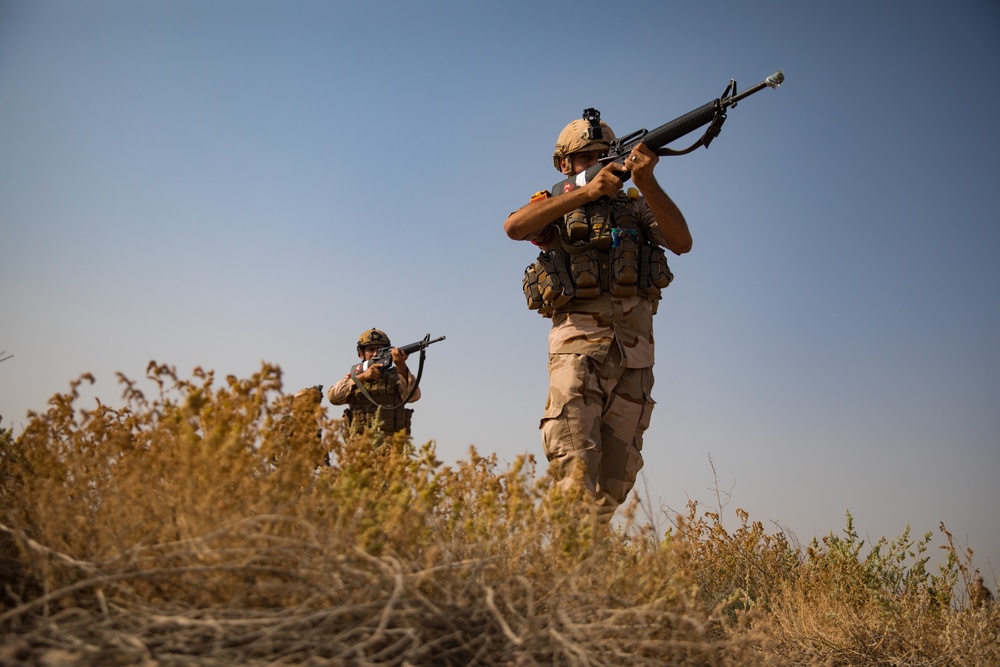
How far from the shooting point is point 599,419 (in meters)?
3.73

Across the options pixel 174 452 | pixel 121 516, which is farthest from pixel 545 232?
pixel 121 516

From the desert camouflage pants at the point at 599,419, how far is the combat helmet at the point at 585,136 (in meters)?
1.28

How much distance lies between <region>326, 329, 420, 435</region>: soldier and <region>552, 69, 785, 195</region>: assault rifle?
395 centimetres

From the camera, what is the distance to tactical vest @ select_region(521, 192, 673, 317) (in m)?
3.83

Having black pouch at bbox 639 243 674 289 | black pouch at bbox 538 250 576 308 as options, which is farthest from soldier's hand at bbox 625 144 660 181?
black pouch at bbox 538 250 576 308

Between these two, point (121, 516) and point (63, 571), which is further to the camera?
point (121, 516)

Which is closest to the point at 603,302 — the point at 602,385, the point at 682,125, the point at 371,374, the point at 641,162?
the point at 602,385

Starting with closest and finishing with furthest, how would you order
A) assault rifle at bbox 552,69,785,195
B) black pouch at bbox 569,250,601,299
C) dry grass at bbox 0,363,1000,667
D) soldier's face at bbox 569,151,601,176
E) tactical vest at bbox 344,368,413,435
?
dry grass at bbox 0,363,1000,667, black pouch at bbox 569,250,601,299, assault rifle at bbox 552,69,785,195, soldier's face at bbox 569,151,601,176, tactical vest at bbox 344,368,413,435

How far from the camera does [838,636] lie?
10.7 ft

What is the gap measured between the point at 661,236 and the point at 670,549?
2237 mm

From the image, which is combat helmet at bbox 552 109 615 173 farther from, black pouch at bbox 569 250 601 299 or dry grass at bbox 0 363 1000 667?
dry grass at bbox 0 363 1000 667

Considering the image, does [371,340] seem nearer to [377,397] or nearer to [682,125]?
[377,397]

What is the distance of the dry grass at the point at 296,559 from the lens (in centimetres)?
136

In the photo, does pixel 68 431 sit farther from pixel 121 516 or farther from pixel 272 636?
pixel 272 636
